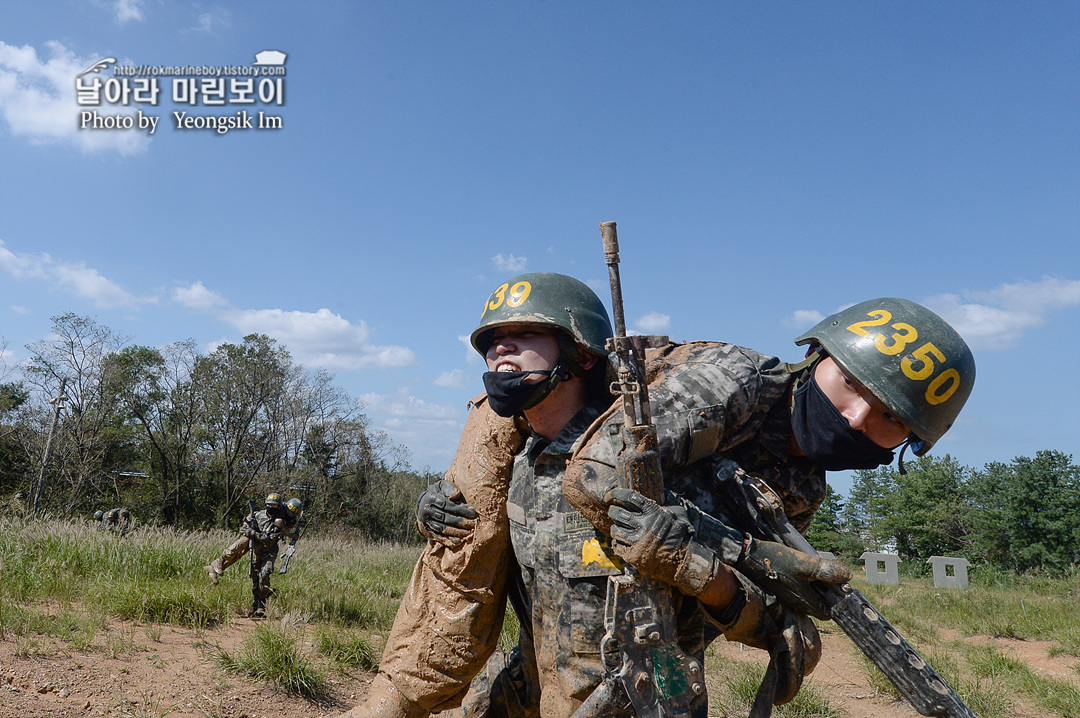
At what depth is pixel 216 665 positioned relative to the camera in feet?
16.6

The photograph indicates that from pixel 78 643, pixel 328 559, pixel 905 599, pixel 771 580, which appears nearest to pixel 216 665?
pixel 78 643

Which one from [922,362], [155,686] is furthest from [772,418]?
[155,686]

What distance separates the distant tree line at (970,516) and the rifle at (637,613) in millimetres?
14437

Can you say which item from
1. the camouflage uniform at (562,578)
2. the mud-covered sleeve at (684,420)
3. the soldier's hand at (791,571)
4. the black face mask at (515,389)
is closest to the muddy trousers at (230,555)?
the camouflage uniform at (562,578)

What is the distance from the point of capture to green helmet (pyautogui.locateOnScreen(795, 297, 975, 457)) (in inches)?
85.0

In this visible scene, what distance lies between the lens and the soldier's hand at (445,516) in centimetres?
275

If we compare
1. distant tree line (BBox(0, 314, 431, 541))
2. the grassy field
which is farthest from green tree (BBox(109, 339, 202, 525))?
the grassy field

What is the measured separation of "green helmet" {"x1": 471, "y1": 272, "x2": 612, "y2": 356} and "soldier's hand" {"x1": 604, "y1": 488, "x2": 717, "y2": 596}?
27.8 inches

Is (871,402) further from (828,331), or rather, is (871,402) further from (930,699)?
(930,699)

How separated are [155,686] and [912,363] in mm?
5127

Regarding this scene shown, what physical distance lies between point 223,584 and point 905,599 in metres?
10.9

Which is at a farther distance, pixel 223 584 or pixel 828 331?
pixel 223 584

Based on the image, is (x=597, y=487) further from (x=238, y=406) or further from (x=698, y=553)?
(x=238, y=406)

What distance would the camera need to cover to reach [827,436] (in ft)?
7.25
